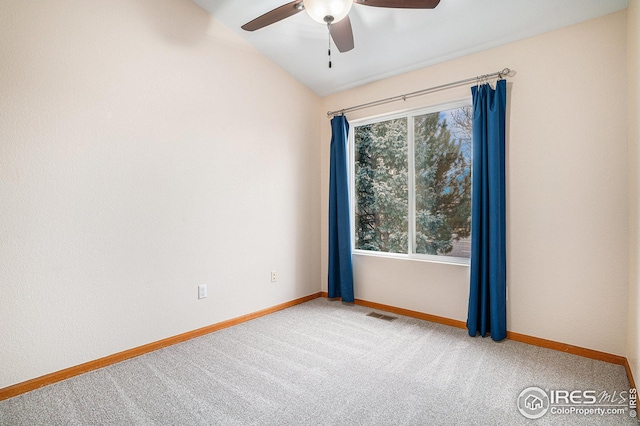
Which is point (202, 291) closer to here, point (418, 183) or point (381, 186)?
point (381, 186)

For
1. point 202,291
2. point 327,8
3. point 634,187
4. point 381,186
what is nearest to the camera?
point 327,8

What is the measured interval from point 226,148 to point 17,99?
1475 millimetres

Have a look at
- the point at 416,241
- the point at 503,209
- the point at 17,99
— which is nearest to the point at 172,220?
the point at 17,99

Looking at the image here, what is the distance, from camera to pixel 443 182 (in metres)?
3.25

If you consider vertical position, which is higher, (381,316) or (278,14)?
(278,14)

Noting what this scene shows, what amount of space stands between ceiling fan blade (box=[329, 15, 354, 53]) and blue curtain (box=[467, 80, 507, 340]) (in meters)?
1.26

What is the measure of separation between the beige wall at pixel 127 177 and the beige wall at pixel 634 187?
288cm

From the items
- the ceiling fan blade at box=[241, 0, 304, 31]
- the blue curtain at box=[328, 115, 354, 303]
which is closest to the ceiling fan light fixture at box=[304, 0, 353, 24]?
the ceiling fan blade at box=[241, 0, 304, 31]

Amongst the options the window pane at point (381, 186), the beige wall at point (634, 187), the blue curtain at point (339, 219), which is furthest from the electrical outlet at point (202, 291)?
the beige wall at point (634, 187)

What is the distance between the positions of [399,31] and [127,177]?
8.27ft

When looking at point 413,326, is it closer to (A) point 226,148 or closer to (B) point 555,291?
(B) point 555,291

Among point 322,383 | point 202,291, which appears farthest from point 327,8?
point 202,291

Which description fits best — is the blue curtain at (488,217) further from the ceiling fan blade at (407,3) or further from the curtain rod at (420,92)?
the ceiling fan blade at (407,3)

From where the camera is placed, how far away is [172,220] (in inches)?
108
